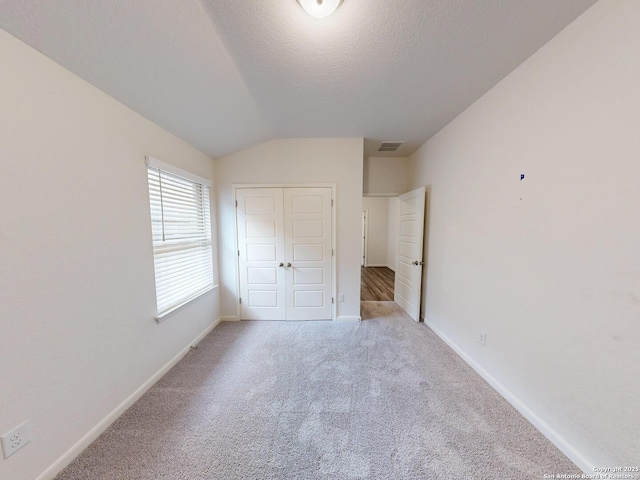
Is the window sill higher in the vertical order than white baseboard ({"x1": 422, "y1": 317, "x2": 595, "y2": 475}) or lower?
higher

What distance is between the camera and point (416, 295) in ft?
10.1

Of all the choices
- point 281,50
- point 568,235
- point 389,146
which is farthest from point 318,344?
point 389,146

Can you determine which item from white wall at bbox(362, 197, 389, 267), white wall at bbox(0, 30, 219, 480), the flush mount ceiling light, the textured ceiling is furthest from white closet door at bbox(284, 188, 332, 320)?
white wall at bbox(362, 197, 389, 267)

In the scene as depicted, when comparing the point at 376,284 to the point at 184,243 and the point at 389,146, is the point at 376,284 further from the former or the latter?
the point at 184,243

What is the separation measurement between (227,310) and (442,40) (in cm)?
362

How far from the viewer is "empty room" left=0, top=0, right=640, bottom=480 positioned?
1071 millimetres

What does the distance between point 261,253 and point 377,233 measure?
16.5 feet

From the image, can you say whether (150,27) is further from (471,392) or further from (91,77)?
(471,392)

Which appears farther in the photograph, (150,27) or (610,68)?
(150,27)

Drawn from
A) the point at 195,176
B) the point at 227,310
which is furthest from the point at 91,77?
the point at 227,310

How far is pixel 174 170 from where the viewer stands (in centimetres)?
213

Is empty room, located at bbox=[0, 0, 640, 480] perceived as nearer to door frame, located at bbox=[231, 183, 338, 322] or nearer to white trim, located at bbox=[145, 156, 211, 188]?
white trim, located at bbox=[145, 156, 211, 188]

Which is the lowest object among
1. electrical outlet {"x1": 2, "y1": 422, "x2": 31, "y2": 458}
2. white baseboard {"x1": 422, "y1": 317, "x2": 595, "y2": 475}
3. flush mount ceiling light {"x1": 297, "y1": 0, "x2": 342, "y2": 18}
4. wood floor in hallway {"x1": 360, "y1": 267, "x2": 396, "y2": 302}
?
wood floor in hallway {"x1": 360, "y1": 267, "x2": 396, "y2": 302}

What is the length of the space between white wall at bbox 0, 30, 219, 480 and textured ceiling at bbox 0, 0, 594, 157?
21 centimetres
